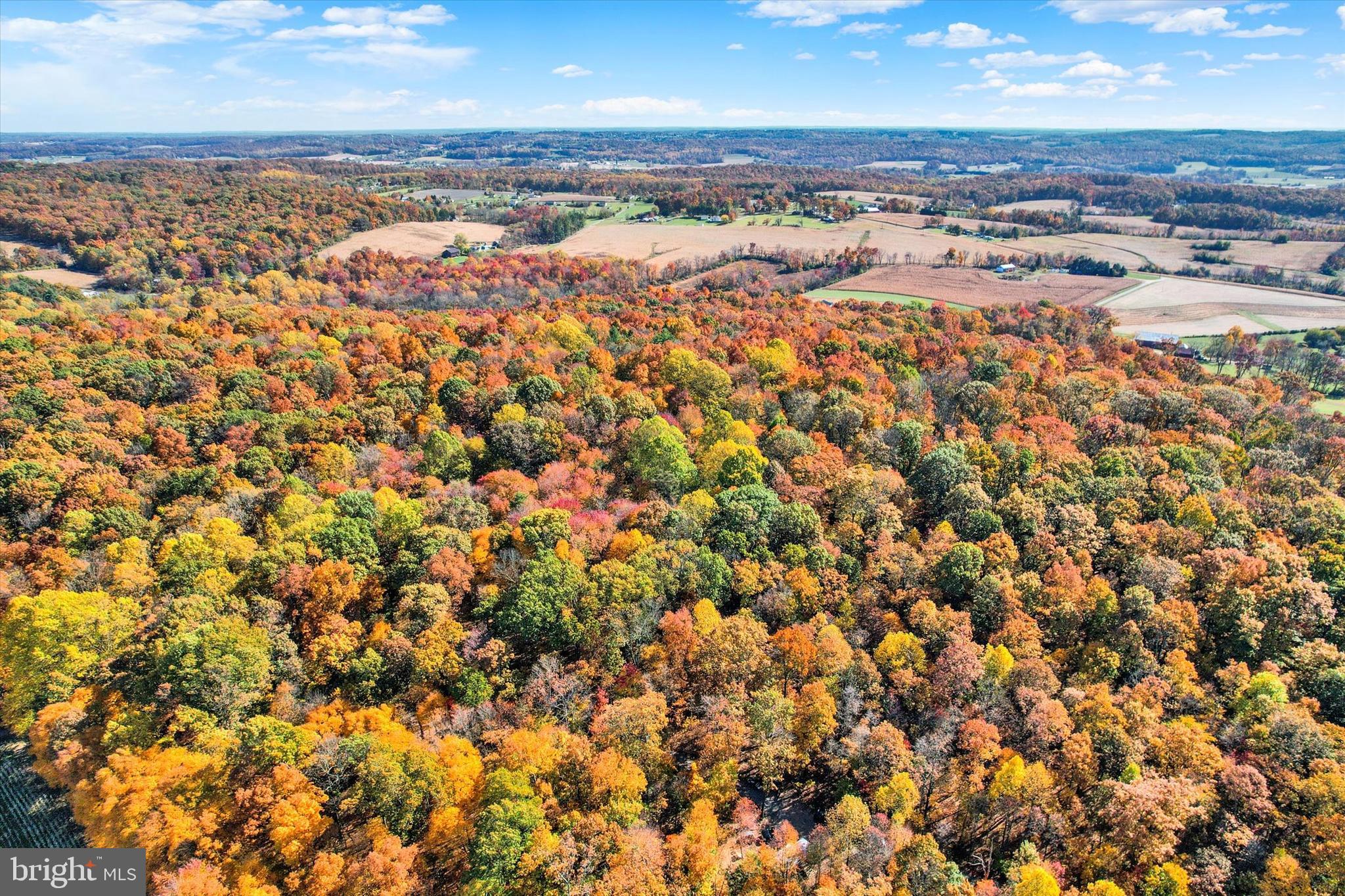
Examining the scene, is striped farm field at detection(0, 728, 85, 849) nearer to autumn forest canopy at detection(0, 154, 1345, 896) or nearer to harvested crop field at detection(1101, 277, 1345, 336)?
autumn forest canopy at detection(0, 154, 1345, 896)

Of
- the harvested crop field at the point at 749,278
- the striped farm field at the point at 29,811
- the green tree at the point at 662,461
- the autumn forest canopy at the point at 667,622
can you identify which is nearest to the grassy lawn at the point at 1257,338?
the autumn forest canopy at the point at 667,622

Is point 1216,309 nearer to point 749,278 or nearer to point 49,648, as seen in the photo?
point 749,278

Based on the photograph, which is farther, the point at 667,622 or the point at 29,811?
the point at 667,622

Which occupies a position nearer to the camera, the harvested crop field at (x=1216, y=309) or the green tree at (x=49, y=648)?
the green tree at (x=49, y=648)

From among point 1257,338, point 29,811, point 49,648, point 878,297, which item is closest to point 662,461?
point 49,648

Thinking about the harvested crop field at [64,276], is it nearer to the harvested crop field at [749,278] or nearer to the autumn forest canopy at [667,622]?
the autumn forest canopy at [667,622]

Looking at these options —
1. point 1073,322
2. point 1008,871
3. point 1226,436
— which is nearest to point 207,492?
point 1008,871
